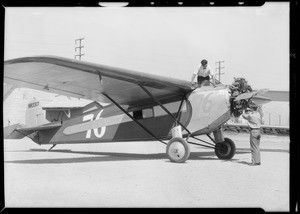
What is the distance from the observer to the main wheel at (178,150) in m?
9.37

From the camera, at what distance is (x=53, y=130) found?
41.1 feet

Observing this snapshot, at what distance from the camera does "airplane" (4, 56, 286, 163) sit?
898 cm

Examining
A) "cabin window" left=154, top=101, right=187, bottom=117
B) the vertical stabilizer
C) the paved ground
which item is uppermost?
"cabin window" left=154, top=101, right=187, bottom=117

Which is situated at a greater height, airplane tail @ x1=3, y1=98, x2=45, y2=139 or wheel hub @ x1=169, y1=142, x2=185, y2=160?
airplane tail @ x1=3, y1=98, x2=45, y2=139

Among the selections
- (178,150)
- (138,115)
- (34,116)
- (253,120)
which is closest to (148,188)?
(178,150)

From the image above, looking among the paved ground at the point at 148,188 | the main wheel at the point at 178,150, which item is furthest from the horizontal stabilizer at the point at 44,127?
the paved ground at the point at 148,188

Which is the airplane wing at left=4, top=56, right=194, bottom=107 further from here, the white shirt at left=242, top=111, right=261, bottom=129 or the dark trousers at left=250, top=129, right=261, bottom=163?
the dark trousers at left=250, top=129, right=261, bottom=163

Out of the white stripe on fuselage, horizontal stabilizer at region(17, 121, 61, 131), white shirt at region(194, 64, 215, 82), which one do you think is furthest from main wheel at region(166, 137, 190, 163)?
horizontal stabilizer at region(17, 121, 61, 131)

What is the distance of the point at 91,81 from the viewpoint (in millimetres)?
9875

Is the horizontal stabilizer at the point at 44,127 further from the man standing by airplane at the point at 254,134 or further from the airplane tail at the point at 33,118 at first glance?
the man standing by airplane at the point at 254,134

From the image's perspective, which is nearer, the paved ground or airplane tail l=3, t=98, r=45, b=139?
the paved ground

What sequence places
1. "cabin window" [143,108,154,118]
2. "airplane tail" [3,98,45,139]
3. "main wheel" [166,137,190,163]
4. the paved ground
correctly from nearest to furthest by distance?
the paved ground < "main wheel" [166,137,190,163] < "cabin window" [143,108,154,118] < "airplane tail" [3,98,45,139]

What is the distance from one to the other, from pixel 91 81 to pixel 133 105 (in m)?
2.07
